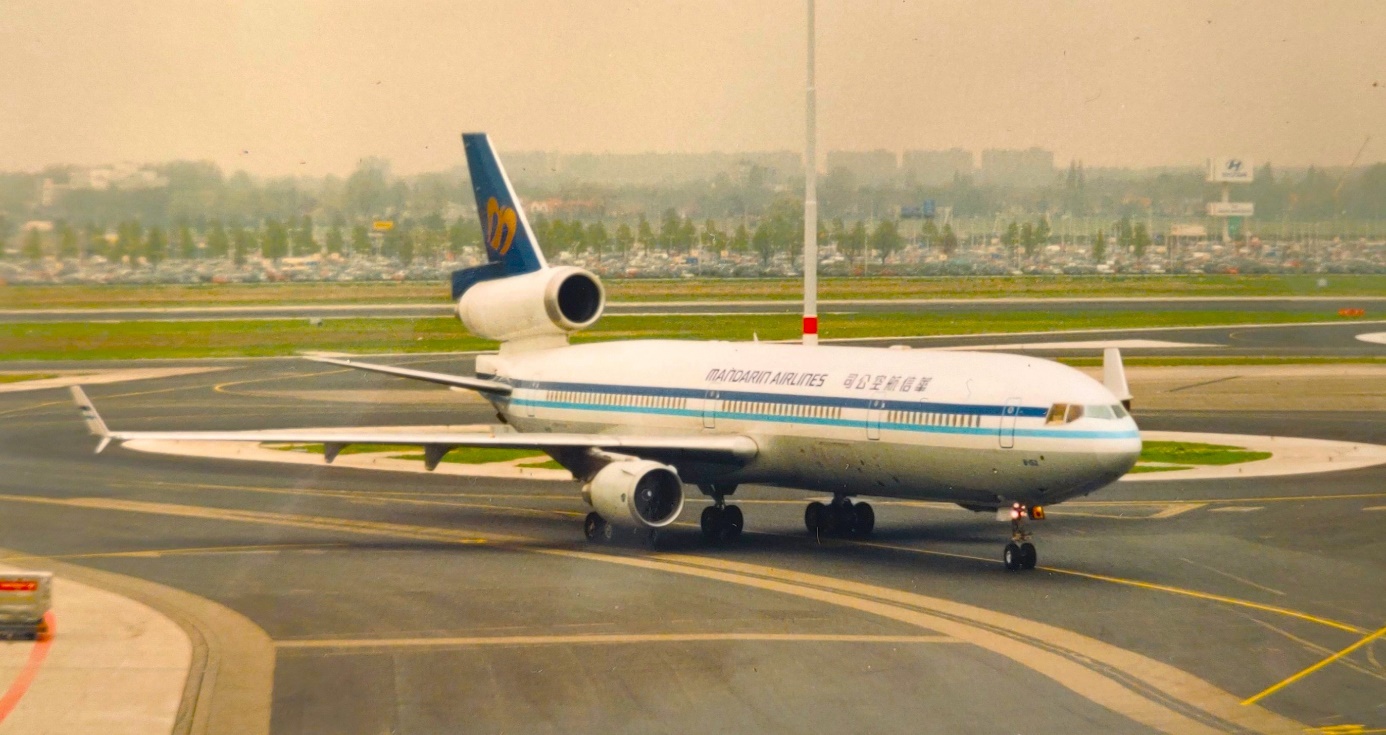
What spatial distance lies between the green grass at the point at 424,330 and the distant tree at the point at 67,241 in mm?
2753

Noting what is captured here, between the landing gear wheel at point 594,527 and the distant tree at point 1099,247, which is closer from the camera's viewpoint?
the landing gear wheel at point 594,527

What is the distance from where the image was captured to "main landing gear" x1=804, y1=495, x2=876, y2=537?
3388cm

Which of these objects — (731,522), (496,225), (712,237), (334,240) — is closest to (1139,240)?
(712,237)

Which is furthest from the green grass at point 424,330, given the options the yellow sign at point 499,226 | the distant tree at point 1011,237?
the yellow sign at point 499,226

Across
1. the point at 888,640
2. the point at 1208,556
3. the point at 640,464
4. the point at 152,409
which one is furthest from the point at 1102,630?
the point at 152,409

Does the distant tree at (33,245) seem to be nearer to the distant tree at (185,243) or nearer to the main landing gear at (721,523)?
the distant tree at (185,243)

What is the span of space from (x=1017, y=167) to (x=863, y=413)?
42.0 m

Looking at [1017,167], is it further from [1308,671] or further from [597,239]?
[1308,671]

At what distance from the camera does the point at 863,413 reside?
3081 centimetres

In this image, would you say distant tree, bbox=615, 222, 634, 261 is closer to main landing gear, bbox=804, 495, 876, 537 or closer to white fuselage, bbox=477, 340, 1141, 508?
white fuselage, bbox=477, 340, 1141, 508

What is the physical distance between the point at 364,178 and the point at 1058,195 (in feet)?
117

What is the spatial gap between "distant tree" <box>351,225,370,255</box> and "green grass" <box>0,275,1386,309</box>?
4.15 ft

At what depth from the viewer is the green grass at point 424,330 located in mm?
53344

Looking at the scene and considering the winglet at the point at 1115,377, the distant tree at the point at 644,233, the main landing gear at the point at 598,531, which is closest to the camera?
the winglet at the point at 1115,377
